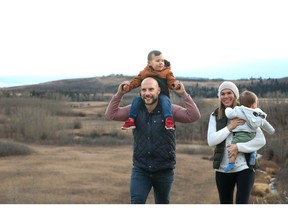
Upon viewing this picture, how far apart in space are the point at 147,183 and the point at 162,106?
0.51m

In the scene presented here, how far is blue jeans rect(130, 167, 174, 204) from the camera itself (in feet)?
9.61

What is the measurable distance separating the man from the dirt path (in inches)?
488

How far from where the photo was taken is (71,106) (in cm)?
4962

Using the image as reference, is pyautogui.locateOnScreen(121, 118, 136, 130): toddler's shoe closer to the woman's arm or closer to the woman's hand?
the woman's arm

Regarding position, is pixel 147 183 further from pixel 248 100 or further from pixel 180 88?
pixel 248 100

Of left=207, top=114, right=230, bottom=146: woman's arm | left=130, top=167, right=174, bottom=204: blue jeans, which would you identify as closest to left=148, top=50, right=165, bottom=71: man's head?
left=207, top=114, right=230, bottom=146: woman's arm

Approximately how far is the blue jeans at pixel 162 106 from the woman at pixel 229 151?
0.35 m

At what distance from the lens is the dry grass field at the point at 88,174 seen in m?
19.4

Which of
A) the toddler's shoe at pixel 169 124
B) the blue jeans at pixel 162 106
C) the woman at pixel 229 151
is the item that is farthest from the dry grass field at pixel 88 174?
the toddler's shoe at pixel 169 124

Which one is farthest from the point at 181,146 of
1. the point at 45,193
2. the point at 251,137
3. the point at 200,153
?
the point at 251,137

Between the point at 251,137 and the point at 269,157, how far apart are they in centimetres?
2295

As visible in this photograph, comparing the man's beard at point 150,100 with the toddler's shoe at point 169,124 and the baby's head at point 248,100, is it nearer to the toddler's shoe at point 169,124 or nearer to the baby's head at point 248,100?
the toddler's shoe at point 169,124

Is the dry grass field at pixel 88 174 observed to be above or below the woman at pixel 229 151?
below

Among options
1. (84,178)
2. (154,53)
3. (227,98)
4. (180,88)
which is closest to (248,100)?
(227,98)
